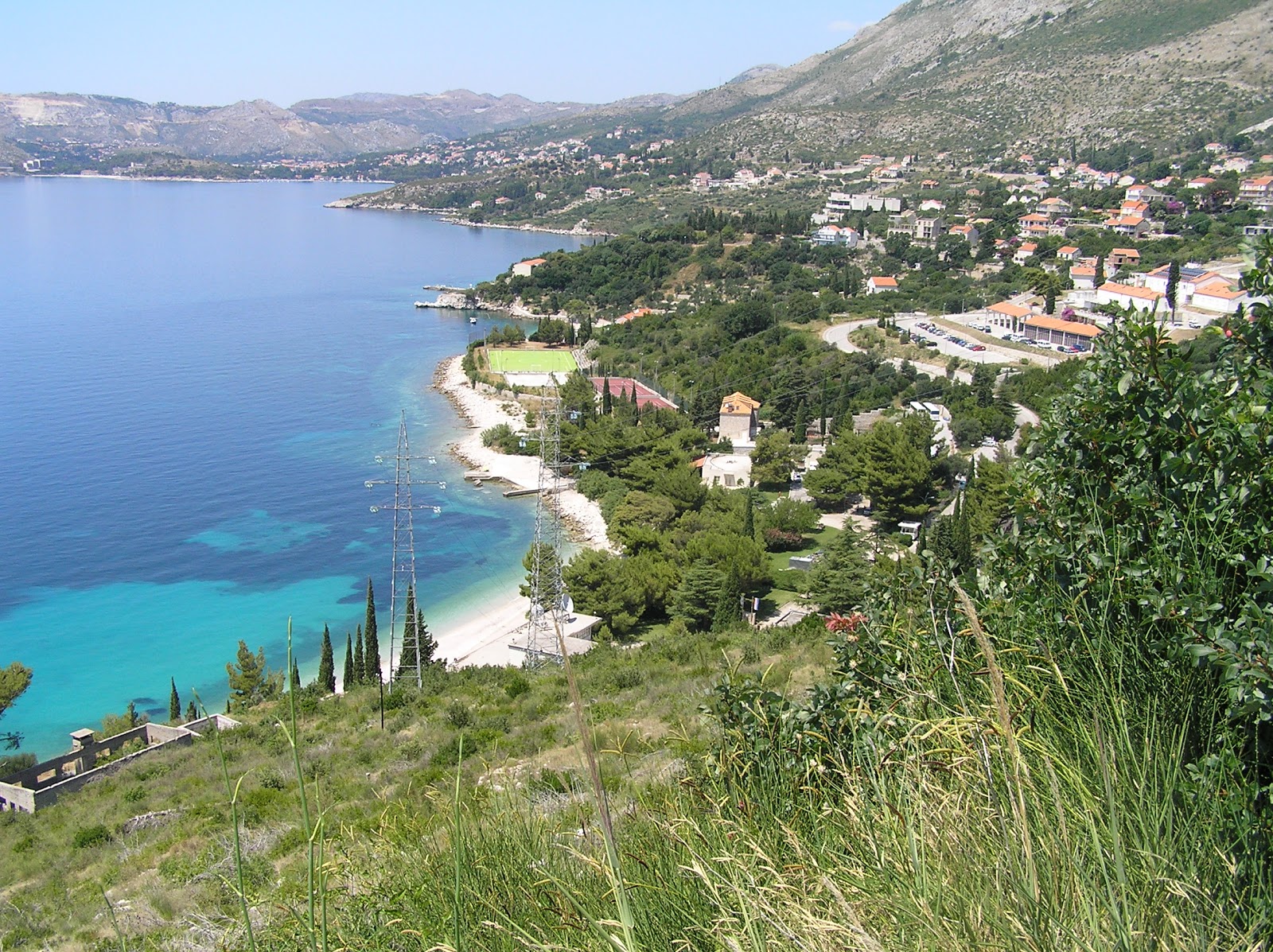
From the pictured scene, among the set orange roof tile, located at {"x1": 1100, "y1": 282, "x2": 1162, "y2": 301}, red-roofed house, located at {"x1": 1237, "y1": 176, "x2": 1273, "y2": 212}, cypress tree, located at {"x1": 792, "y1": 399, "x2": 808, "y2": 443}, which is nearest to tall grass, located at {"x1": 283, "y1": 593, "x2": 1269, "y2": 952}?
A: cypress tree, located at {"x1": 792, "y1": 399, "x2": 808, "y2": 443}

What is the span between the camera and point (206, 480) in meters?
21.8

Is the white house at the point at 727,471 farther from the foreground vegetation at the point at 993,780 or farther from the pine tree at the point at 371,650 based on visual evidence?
the foreground vegetation at the point at 993,780

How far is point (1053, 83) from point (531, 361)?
4870cm

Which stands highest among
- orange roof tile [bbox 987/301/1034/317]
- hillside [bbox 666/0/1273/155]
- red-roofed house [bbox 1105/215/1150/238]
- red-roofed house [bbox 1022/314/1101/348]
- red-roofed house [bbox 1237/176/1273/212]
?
hillside [bbox 666/0/1273/155]

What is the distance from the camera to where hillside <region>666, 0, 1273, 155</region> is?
178ft

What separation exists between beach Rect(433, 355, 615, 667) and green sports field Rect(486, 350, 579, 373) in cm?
120

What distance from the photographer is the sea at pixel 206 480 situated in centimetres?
1542

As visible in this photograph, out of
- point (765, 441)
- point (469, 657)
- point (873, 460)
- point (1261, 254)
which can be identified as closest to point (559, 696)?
point (469, 657)

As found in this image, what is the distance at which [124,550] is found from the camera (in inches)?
723

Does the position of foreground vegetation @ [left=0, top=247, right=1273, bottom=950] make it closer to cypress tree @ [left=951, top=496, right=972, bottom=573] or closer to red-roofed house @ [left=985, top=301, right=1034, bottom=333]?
cypress tree @ [left=951, top=496, right=972, bottom=573]

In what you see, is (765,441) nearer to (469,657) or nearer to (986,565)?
(469,657)

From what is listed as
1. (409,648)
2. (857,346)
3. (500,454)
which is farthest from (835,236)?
(409,648)

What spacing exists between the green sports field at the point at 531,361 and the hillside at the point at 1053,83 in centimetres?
3817

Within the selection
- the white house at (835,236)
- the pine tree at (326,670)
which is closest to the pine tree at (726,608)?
the pine tree at (326,670)
